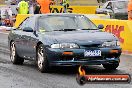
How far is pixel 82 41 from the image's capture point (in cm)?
1012

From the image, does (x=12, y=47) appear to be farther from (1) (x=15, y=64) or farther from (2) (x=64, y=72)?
(2) (x=64, y=72)

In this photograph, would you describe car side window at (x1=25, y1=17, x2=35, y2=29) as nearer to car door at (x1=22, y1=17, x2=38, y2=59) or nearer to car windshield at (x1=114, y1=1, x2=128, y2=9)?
car door at (x1=22, y1=17, x2=38, y2=59)

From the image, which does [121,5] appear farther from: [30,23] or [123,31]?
[30,23]

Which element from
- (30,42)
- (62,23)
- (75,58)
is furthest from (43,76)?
(62,23)

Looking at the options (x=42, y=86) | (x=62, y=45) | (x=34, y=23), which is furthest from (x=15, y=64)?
(x=42, y=86)

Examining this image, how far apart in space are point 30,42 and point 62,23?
87 cm

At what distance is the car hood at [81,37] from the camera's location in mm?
10164

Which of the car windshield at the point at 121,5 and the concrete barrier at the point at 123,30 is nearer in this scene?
the concrete barrier at the point at 123,30

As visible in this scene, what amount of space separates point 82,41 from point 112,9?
2091 centimetres

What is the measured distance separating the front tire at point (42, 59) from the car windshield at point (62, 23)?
0.67 meters

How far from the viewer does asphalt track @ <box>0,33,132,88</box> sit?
8852 millimetres

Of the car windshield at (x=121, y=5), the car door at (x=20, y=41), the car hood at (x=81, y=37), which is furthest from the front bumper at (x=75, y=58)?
the car windshield at (x=121, y=5)

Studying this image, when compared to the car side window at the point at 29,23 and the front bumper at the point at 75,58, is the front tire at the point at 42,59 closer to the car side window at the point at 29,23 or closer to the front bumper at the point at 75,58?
the front bumper at the point at 75,58

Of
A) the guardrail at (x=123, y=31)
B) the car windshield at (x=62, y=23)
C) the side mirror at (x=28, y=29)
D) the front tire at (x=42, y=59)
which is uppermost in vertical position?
the car windshield at (x=62, y=23)
